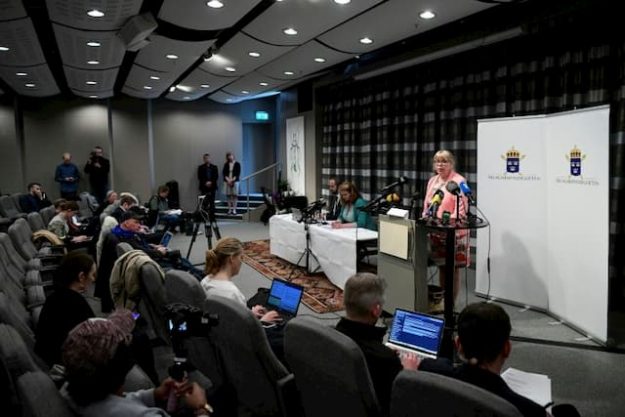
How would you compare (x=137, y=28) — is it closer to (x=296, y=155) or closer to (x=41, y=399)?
(x=41, y=399)

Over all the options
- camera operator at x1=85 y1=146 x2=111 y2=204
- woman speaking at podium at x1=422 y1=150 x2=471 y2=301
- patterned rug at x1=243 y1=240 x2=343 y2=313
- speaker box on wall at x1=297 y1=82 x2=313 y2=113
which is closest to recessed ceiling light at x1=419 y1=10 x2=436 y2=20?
woman speaking at podium at x1=422 y1=150 x2=471 y2=301

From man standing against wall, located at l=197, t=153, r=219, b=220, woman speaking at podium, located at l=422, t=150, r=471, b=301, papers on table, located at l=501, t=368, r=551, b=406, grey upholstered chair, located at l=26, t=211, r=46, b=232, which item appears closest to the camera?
papers on table, located at l=501, t=368, r=551, b=406

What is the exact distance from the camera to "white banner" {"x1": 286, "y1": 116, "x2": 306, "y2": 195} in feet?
33.8

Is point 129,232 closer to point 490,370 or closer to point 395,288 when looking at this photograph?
point 395,288

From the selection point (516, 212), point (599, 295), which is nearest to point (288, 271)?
point (516, 212)

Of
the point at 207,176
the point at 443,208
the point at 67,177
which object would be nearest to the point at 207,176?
the point at 207,176

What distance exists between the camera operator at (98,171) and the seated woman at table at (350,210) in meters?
7.68

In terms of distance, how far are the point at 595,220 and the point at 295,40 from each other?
153 inches

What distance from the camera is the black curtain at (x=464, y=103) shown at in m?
4.26

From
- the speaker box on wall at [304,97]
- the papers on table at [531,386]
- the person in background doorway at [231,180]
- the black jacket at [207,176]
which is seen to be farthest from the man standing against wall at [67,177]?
the papers on table at [531,386]

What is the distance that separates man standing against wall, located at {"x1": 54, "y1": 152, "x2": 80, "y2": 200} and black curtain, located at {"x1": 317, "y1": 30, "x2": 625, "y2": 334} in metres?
5.76

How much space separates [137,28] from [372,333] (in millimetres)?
4221

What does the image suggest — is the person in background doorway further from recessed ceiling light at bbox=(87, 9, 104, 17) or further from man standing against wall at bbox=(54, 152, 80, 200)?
recessed ceiling light at bbox=(87, 9, 104, 17)

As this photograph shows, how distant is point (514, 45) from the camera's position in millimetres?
5203
